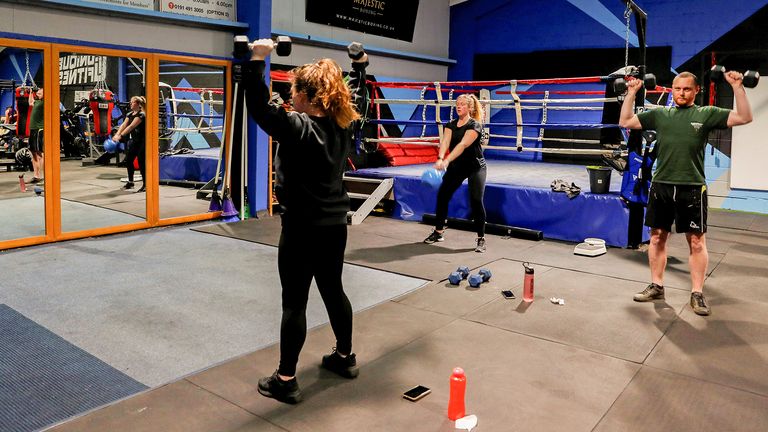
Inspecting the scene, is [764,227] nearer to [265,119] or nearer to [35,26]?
[265,119]

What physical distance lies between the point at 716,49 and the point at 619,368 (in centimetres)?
784

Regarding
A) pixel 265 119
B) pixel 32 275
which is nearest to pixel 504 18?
pixel 32 275

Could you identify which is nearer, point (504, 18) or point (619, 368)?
point (619, 368)

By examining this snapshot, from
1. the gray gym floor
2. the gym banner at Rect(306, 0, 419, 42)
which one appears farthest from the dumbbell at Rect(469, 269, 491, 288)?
the gym banner at Rect(306, 0, 419, 42)

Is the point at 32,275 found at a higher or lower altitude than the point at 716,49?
lower

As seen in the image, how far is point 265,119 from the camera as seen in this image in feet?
7.32

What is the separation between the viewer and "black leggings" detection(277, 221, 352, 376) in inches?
97.4

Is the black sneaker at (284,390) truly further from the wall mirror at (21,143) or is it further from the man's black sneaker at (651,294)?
the wall mirror at (21,143)

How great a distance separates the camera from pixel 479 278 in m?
4.46

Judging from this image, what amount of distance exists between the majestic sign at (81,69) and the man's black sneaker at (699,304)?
5689 millimetres

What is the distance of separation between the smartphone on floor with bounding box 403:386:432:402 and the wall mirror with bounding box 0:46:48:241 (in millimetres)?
4575

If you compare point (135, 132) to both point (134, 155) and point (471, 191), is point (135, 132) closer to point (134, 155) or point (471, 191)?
point (134, 155)

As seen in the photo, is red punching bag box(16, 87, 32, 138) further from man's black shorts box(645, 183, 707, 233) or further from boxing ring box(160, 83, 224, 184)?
man's black shorts box(645, 183, 707, 233)

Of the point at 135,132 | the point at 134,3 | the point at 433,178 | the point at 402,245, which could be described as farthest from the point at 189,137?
the point at 402,245
